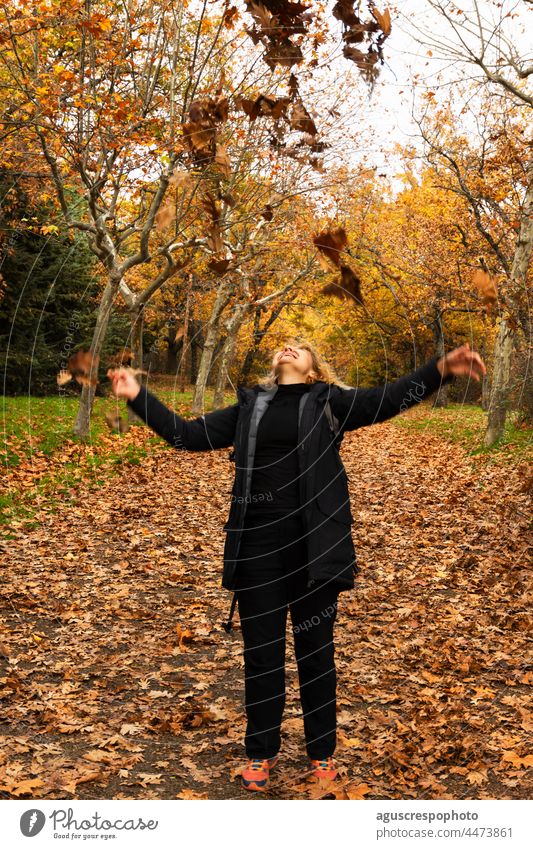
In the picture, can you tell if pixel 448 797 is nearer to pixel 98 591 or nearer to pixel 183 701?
pixel 183 701

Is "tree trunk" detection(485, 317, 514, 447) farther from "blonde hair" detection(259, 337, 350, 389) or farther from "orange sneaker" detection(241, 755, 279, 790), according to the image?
"orange sneaker" detection(241, 755, 279, 790)

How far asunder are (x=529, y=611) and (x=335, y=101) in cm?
1464

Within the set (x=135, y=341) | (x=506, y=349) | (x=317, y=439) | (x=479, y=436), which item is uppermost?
(x=506, y=349)

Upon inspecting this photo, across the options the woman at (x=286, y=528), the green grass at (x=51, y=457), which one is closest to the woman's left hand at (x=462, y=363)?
the woman at (x=286, y=528)

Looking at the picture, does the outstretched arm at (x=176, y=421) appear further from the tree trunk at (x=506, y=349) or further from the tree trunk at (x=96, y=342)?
the tree trunk at (x=506, y=349)

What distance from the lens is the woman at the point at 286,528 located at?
384 centimetres

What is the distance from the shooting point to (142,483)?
14.0 meters

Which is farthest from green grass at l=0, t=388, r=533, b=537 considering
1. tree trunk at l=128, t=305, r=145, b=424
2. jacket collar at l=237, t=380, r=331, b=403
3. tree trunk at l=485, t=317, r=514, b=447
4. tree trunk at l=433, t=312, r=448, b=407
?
jacket collar at l=237, t=380, r=331, b=403

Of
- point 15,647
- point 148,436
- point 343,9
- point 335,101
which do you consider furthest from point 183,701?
point 335,101

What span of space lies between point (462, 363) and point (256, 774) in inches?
98.2

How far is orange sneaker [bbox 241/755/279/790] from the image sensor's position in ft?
13.4

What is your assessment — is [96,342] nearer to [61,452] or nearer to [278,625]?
[61,452]

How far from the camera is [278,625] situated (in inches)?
156

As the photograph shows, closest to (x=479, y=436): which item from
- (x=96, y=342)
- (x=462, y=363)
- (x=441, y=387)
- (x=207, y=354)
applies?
(x=207, y=354)
